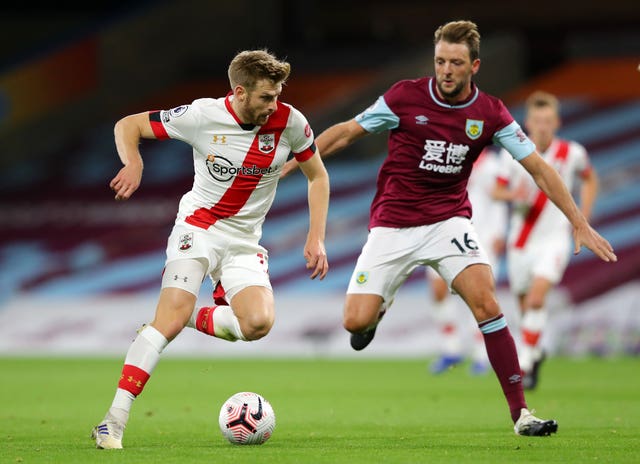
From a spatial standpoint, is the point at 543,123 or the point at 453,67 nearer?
the point at 453,67

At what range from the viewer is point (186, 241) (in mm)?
7051

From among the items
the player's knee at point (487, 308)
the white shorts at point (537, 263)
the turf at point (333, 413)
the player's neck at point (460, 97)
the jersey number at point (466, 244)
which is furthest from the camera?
the white shorts at point (537, 263)

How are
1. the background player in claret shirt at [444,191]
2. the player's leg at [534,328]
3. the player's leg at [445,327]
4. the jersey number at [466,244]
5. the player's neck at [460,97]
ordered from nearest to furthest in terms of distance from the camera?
the background player in claret shirt at [444,191] → the player's neck at [460,97] → the jersey number at [466,244] → the player's leg at [534,328] → the player's leg at [445,327]

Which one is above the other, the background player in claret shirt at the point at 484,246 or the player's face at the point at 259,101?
the background player in claret shirt at the point at 484,246

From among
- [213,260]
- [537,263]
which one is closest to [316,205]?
[213,260]

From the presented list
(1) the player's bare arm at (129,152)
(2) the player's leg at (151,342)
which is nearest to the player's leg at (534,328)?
(2) the player's leg at (151,342)

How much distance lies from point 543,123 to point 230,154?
477 cm

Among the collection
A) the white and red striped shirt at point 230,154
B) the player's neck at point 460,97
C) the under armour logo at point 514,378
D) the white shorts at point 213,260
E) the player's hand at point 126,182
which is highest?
the player's neck at point 460,97

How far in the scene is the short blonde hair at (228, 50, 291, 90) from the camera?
21.9 feet

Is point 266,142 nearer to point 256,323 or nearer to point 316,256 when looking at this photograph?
point 316,256

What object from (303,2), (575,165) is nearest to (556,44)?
(303,2)

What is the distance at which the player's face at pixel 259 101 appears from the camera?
6.74 m

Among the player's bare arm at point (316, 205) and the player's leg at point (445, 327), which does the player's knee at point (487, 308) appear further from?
the player's leg at point (445, 327)

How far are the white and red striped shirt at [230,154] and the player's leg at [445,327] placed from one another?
5.82 meters
